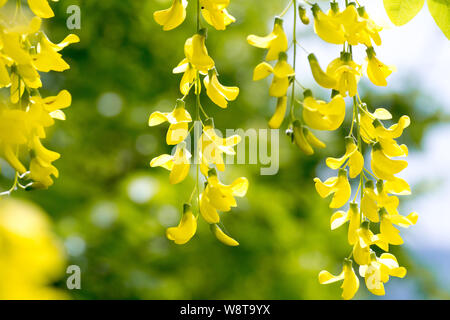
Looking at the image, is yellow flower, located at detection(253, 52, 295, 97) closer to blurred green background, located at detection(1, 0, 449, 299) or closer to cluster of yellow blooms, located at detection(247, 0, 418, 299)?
cluster of yellow blooms, located at detection(247, 0, 418, 299)

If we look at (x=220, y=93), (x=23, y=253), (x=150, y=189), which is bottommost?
(x=23, y=253)

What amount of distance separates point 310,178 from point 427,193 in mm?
535

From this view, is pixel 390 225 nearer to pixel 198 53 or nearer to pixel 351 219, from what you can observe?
pixel 351 219

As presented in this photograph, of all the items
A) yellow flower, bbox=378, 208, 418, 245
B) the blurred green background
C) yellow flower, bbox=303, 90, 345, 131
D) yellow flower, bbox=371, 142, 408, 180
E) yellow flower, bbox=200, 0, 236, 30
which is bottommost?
yellow flower, bbox=378, 208, 418, 245

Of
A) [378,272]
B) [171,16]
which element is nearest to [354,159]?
[378,272]

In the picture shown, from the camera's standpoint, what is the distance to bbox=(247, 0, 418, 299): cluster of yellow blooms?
486 millimetres

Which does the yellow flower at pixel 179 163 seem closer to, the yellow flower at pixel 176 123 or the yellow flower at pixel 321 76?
the yellow flower at pixel 176 123

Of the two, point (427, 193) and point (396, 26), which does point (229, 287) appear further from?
point (396, 26)

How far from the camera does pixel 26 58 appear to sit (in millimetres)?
501

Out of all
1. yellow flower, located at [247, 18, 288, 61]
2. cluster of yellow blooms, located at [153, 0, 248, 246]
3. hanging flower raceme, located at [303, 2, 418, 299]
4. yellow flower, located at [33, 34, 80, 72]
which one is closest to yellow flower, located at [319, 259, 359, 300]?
hanging flower raceme, located at [303, 2, 418, 299]

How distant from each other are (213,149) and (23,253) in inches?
11.3

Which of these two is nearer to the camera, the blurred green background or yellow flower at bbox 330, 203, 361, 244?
yellow flower at bbox 330, 203, 361, 244

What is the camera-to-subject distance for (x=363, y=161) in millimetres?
542

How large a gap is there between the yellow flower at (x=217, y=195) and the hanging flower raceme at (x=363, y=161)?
0.25 ft
